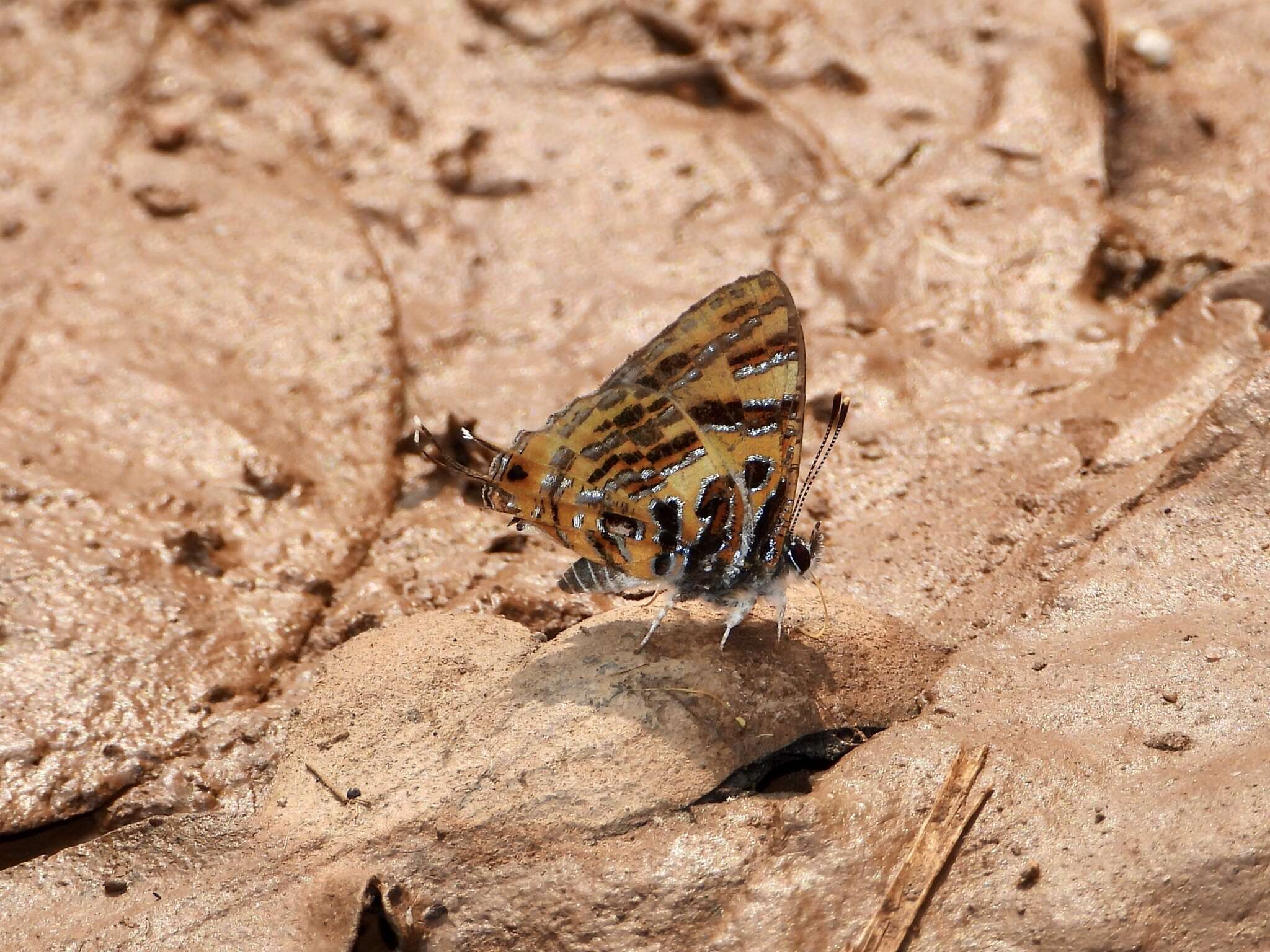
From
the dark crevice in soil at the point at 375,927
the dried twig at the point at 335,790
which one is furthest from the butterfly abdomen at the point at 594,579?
the dark crevice in soil at the point at 375,927

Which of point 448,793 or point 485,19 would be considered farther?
point 485,19

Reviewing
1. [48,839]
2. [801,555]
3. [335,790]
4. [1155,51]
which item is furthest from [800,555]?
[1155,51]

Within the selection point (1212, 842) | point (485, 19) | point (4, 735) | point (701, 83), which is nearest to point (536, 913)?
point (1212, 842)

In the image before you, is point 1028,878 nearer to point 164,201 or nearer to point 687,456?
point 687,456

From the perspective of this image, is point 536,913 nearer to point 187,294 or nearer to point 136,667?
point 136,667

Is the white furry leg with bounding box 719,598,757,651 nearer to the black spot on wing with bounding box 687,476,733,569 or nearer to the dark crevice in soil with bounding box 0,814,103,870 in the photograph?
the black spot on wing with bounding box 687,476,733,569

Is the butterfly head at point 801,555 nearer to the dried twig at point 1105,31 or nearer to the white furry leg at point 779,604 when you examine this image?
the white furry leg at point 779,604

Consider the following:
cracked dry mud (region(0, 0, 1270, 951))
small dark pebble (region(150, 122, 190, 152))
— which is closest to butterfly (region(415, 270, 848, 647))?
cracked dry mud (region(0, 0, 1270, 951))
